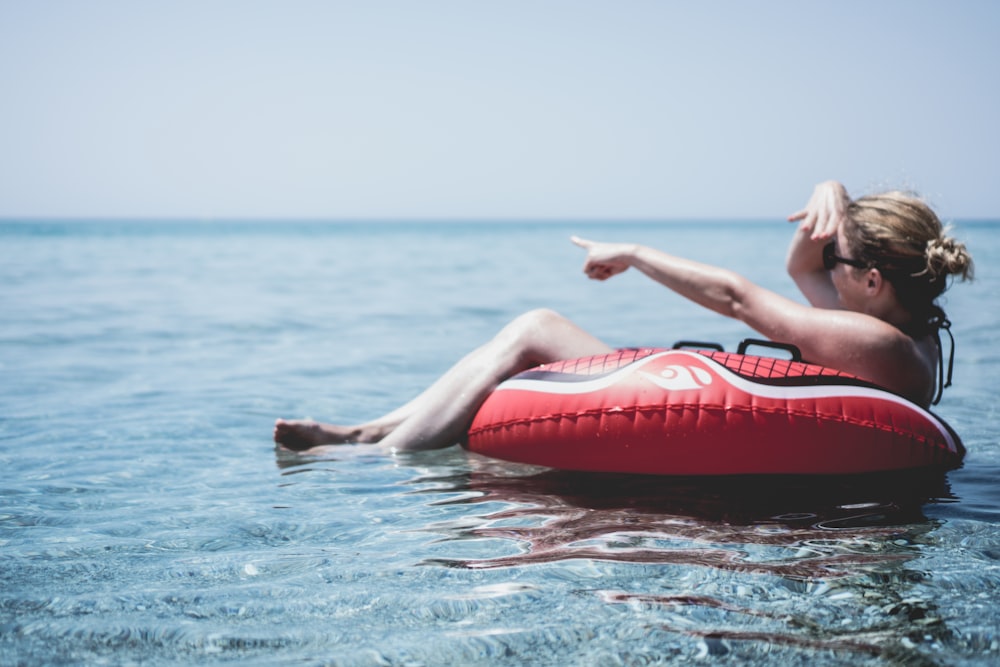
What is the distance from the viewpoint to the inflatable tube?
130 inches

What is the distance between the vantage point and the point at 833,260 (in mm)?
3723

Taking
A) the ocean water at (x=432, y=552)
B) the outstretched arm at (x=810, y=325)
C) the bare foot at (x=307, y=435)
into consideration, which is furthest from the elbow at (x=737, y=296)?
the bare foot at (x=307, y=435)

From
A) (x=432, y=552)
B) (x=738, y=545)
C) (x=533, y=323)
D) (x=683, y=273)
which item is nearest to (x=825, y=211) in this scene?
(x=683, y=273)

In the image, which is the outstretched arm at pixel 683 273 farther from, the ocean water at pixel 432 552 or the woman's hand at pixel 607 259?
the ocean water at pixel 432 552

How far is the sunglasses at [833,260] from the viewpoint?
3568 mm

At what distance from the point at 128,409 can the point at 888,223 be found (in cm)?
432

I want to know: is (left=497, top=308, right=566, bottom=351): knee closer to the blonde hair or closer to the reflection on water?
the reflection on water

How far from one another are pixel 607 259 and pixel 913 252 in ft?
3.99

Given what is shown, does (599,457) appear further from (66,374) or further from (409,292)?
(409,292)

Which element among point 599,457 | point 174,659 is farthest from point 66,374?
point 174,659

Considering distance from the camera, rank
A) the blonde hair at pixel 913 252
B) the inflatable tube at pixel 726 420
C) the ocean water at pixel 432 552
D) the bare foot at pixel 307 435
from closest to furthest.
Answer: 1. the ocean water at pixel 432 552
2. the inflatable tube at pixel 726 420
3. the blonde hair at pixel 913 252
4. the bare foot at pixel 307 435

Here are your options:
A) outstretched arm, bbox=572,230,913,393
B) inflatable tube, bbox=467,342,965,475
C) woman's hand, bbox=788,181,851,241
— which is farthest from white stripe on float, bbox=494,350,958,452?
woman's hand, bbox=788,181,851,241

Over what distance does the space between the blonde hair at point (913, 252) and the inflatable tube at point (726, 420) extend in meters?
0.42

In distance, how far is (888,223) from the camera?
3.51 meters
